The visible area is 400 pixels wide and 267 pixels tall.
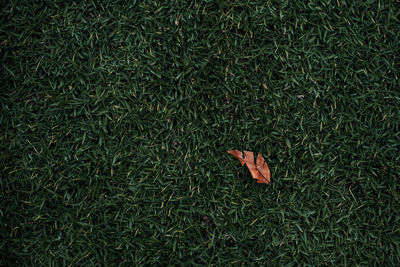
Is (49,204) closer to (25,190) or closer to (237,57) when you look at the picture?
(25,190)

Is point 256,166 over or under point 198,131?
under

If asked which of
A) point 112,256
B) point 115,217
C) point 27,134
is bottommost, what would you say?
point 112,256

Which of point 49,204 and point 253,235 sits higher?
point 49,204

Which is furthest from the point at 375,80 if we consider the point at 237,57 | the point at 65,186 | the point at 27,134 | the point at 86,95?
the point at 27,134
